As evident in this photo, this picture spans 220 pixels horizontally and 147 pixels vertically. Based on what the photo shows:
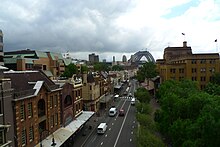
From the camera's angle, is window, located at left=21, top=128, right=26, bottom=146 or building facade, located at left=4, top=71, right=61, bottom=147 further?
window, located at left=21, top=128, right=26, bottom=146

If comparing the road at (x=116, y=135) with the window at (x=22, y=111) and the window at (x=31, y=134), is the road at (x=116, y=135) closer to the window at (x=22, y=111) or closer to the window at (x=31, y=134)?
the window at (x=31, y=134)

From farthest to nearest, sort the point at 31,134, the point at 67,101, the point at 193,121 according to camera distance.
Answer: the point at 67,101, the point at 31,134, the point at 193,121

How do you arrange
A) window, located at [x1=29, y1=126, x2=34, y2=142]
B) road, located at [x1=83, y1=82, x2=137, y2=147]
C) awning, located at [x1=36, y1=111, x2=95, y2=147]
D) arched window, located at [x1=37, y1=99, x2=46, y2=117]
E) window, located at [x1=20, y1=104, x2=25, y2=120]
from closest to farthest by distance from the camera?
window, located at [x1=20, y1=104, x2=25, y2=120] → window, located at [x1=29, y1=126, x2=34, y2=142] → awning, located at [x1=36, y1=111, x2=95, y2=147] → arched window, located at [x1=37, y1=99, x2=46, y2=117] → road, located at [x1=83, y1=82, x2=137, y2=147]

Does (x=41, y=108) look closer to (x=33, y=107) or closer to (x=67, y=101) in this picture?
(x=33, y=107)

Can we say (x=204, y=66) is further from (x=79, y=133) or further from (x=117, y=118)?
(x=79, y=133)

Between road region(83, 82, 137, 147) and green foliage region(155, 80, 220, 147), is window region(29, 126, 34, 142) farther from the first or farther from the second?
green foliage region(155, 80, 220, 147)

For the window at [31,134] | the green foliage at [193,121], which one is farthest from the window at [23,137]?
the green foliage at [193,121]

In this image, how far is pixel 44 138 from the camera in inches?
1594

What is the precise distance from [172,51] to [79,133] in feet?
292

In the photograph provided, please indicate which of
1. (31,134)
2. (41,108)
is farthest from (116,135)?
(31,134)

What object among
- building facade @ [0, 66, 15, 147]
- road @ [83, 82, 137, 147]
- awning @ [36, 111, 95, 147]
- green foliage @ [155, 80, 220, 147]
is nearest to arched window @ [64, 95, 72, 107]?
awning @ [36, 111, 95, 147]

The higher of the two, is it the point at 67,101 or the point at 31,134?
the point at 67,101

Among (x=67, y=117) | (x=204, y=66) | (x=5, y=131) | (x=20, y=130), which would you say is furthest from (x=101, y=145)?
(x=204, y=66)

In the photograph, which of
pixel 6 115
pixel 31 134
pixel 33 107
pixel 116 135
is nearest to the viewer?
pixel 6 115
